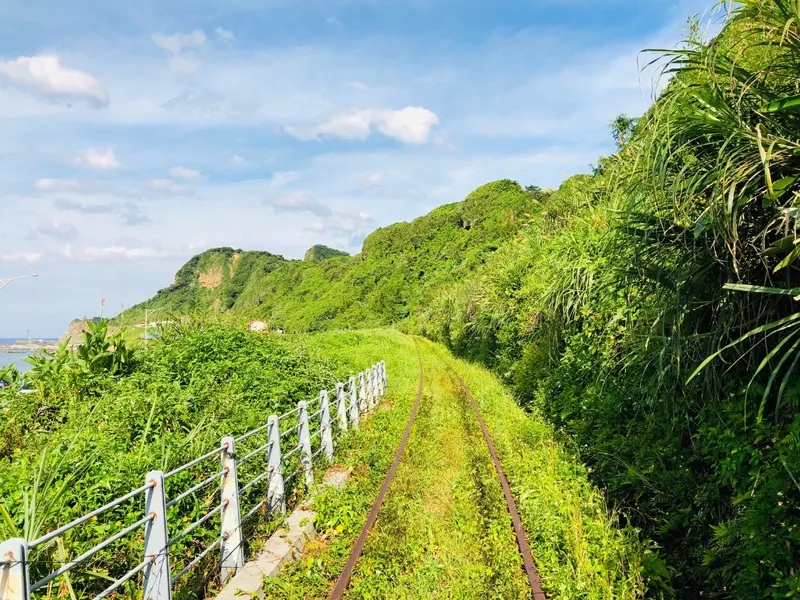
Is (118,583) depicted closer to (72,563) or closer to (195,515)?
(72,563)

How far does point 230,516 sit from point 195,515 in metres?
0.41

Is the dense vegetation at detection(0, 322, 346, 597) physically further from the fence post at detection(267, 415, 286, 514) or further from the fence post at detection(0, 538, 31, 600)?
the fence post at detection(0, 538, 31, 600)

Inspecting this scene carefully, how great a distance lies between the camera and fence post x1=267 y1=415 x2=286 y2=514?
6.12 meters

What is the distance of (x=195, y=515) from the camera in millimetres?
5121

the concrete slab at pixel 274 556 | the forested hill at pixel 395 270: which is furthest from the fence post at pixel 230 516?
the forested hill at pixel 395 270

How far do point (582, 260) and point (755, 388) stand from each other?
5.29m

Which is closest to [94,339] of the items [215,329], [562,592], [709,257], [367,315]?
[215,329]

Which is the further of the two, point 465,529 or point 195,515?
point 465,529

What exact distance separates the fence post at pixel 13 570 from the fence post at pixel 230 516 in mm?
2439

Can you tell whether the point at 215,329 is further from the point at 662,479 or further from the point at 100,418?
the point at 662,479

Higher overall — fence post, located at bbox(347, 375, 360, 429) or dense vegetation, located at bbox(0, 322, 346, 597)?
dense vegetation, located at bbox(0, 322, 346, 597)

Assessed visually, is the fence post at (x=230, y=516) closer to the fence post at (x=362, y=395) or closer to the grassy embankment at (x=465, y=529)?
the grassy embankment at (x=465, y=529)

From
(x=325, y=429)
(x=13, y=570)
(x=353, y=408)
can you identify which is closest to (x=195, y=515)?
(x=13, y=570)

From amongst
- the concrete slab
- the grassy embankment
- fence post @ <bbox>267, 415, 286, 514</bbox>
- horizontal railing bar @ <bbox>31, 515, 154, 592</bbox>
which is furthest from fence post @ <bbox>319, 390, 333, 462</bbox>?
horizontal railing bar @ <bbox>31, 515, 154, 592</bbox>
